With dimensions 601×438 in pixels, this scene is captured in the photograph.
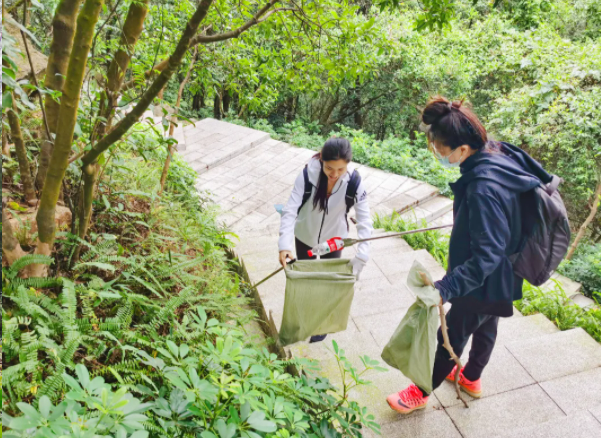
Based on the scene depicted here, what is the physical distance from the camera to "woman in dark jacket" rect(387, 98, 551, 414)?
192cm

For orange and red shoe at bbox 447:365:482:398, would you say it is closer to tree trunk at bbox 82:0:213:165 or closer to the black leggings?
the black leggings

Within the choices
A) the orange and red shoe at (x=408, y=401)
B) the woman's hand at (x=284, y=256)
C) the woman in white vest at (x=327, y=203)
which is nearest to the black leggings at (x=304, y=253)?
the woman in white vest at (x=327, y=203)

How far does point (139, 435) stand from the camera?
1.12 metres

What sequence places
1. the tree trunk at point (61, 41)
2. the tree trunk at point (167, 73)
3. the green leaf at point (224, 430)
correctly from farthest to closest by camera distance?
the tree trunk at point (61, 41) < the tree trunk at point (167, 73) < the green leaf at point (224, 430)

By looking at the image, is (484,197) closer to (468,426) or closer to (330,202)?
(330,202)

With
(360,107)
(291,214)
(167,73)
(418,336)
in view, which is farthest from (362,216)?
(360,107)

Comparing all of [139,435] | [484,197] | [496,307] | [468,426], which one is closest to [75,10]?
[139,435]

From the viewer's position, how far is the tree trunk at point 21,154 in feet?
7.09

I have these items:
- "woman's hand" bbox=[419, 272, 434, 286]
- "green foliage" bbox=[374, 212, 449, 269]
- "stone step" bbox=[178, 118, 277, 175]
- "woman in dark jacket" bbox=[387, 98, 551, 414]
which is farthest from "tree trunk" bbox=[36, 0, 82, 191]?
"stone step" bbox=[178, 118, 277, 175]

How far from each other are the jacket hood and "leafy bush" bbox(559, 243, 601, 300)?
447 cm

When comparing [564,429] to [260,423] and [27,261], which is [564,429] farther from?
[27,261]

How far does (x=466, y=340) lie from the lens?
7.75 feet

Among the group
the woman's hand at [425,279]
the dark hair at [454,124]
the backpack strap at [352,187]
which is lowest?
the woman's hand at [425,279]

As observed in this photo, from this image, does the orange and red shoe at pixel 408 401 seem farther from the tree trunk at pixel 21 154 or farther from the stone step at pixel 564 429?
the tree trunk at pixel 21 154
